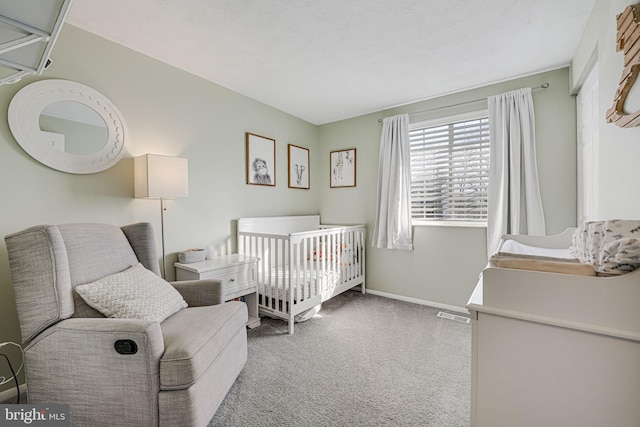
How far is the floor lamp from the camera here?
6.38 ft

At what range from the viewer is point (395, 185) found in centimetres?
313

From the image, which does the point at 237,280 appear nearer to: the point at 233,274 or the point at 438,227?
the point at 233,274

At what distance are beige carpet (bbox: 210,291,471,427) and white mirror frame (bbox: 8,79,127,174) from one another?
5.87 feet

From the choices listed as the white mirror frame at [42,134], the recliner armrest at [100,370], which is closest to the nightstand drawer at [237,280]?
the recliner armrest at [100,370]

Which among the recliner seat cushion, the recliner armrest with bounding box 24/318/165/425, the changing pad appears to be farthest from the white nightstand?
the changing pad

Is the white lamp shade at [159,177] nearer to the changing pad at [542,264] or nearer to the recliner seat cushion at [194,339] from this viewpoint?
the recliner seat cushion at [194,339]

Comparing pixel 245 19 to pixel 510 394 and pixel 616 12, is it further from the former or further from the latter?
pixel 510 394

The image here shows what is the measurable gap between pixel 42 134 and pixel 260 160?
1.75 meters

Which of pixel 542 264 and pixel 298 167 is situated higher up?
pixel 298 167

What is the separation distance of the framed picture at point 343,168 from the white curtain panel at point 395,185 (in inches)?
17.2

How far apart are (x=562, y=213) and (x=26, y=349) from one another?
144 inches

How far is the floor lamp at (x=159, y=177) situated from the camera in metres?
1.94

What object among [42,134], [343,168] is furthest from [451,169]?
[42,134]

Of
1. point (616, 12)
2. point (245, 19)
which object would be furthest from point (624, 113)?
point (245, 19)
